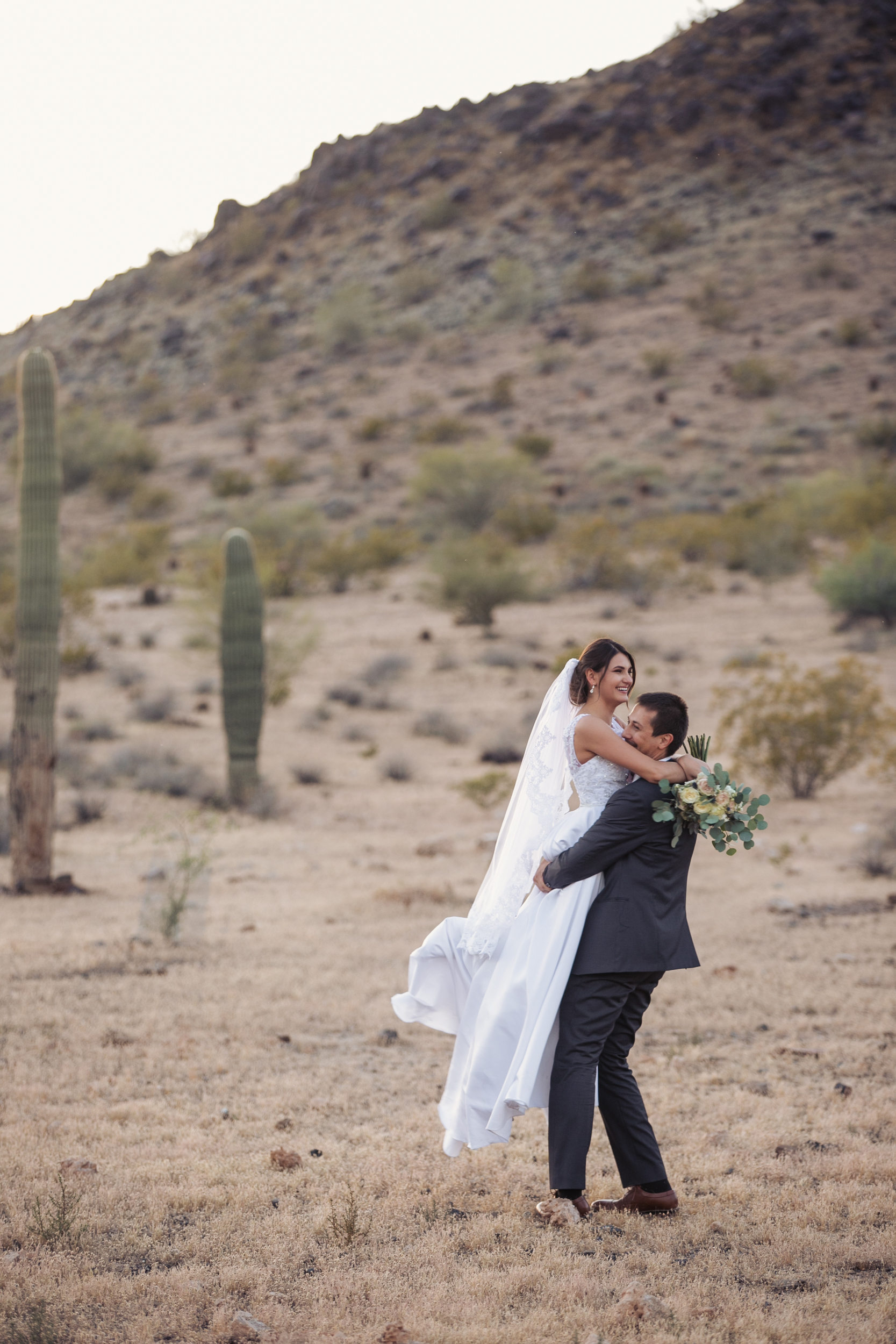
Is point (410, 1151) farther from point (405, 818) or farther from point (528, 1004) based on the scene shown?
point (405, 818)

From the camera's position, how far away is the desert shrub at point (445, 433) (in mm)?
40562

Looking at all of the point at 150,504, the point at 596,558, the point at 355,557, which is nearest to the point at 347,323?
the point at 150,504

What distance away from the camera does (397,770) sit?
14.4 m

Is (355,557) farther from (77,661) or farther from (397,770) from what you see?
(397,770)

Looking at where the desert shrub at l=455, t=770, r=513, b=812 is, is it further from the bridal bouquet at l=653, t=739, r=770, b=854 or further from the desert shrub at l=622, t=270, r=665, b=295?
the desert shrub at l=622, t=270, r=665, b=295

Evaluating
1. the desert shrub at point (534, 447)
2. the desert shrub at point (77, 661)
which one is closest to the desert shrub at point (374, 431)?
the desert shrub at point (534, 447)

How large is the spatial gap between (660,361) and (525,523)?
611 inches

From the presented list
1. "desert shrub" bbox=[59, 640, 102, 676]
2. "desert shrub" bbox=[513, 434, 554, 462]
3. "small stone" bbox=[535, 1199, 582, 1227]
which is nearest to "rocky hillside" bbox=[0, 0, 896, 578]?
"desert shrub" bbox=[513, 434, 554, 462]

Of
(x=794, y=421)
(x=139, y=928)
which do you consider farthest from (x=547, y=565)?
(x=139, y=928)

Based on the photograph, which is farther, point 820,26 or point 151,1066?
point 820,26

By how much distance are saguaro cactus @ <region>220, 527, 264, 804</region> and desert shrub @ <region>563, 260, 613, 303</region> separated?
41.0 meters

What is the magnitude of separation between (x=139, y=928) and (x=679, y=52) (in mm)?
71848

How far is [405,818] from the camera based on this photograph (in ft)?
40.4

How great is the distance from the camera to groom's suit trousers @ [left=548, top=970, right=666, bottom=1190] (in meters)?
3.21
